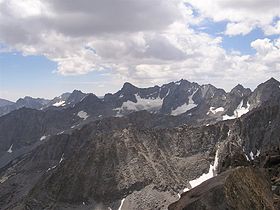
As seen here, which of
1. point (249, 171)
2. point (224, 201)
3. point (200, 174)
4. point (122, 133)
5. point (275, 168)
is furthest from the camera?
point (122, 133)

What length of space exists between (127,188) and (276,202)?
432 ft

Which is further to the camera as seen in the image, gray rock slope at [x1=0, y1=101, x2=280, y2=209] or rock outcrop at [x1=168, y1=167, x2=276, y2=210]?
gray rock slope at [x1=0, y1=101, x2=280, y2=209]

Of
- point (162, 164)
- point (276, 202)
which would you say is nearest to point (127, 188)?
point (162, 164)

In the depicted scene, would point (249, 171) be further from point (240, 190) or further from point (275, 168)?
point (275, 168)

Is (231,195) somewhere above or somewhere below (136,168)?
above

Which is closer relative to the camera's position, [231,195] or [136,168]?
[231,195]

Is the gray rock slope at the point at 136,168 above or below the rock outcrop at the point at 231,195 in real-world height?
below

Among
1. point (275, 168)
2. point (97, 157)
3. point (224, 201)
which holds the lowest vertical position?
point (97, 157)

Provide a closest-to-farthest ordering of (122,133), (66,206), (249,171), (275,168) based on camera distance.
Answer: (249,171), (275,168), (66,206), (122,133)

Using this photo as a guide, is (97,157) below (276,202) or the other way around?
below

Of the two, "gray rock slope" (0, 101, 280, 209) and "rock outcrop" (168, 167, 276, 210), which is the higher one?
"rock outcrop" (168, 167, 276, 210)

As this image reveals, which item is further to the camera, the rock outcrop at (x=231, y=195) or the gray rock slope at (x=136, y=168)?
the gray rock slope at (x=136, y=168)

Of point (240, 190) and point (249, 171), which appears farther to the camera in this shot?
point (249, 171)

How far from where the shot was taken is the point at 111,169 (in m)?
166
